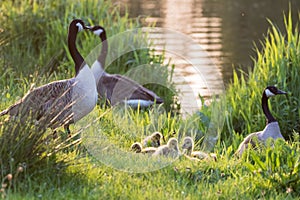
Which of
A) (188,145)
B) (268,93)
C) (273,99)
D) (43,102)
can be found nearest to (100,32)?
(273,99)

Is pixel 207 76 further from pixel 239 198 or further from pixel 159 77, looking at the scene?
pixel 239 198

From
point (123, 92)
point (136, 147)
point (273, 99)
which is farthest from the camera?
point (123, 92)

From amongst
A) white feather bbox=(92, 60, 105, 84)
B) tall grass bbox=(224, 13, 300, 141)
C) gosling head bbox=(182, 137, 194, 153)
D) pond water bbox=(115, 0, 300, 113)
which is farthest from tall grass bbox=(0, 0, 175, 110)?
gosling head bbox=(182, 137, 194, 153)

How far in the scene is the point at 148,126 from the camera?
7750 millimetres

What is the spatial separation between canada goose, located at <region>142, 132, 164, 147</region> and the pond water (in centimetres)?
316

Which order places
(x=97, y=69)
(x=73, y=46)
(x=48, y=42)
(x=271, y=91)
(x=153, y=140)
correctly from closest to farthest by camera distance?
(x=153, y=140) < (x=73, y=46) < (x=271, y=91) < (x=97, y=69) < (x=48, y=42)

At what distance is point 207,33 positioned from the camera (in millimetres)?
15898

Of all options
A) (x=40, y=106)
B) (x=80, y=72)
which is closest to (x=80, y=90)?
(x=80, y=72)

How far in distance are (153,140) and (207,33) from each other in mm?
8999

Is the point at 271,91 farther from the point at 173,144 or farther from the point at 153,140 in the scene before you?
the point at 173,144

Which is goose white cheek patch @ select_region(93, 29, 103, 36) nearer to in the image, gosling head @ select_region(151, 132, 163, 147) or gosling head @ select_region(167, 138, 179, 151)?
gosling head @ select_region(151, 132, 163, 147)

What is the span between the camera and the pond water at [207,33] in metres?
12.4

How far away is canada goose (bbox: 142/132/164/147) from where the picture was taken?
711cm

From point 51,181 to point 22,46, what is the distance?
6.70 m
